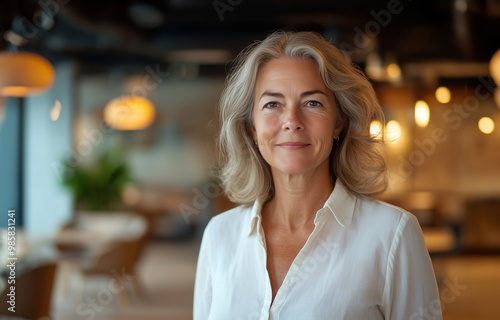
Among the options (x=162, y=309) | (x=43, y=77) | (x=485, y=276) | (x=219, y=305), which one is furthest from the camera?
(x=162, y=309)

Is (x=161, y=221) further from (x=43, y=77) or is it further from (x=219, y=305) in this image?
(x=219, y=305)

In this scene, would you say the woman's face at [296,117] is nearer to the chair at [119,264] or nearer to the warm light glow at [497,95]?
the warm light glow at [497,95]

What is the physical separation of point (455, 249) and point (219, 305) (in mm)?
3767

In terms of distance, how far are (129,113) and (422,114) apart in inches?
108

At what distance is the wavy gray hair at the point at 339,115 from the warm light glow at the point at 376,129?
2 cm

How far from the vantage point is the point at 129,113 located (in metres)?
5.16

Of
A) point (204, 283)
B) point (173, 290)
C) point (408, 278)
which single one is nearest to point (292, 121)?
point (408, 278)

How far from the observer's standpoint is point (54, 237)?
A: 5152mm

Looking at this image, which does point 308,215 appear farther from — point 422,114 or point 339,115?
point 422,114

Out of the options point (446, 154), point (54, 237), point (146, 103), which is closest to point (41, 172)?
point (54, 237)

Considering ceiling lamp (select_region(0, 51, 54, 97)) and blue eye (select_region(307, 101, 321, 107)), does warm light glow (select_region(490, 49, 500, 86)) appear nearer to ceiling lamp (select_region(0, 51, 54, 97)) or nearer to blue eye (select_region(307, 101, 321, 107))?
blue eye (select_region(307, 101, 321, 107))

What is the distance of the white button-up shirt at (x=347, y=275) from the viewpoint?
1431mm

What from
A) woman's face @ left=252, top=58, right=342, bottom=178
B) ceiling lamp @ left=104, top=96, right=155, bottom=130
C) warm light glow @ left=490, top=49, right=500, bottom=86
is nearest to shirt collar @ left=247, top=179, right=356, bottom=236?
woman's face @ left=252, top=58, right=342, bottom=178

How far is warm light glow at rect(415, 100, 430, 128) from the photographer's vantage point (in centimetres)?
484
